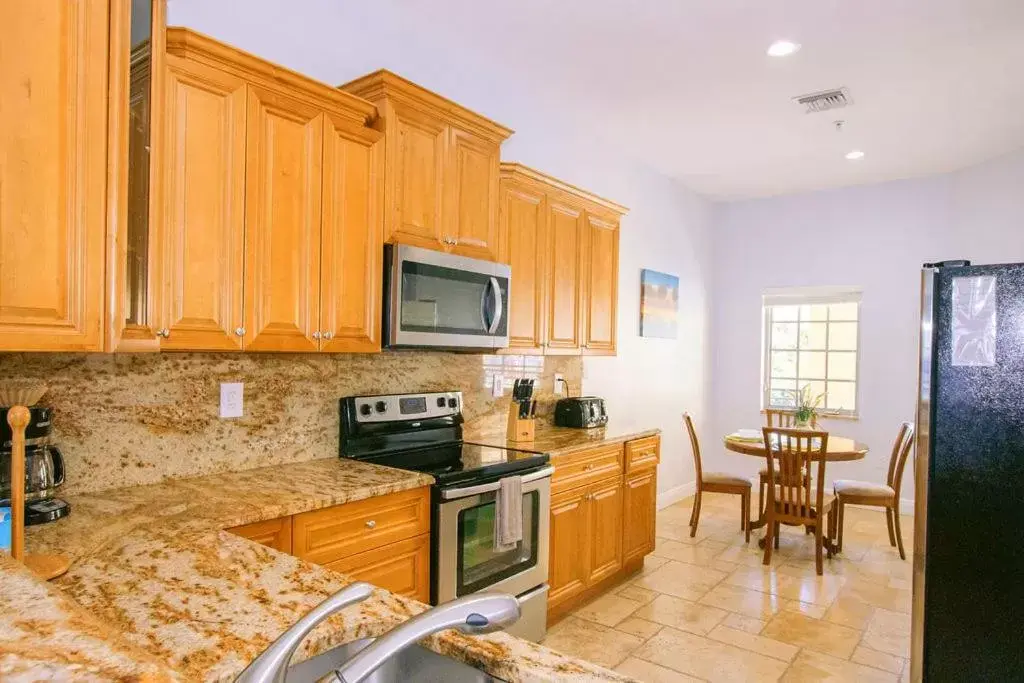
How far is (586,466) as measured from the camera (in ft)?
11.0

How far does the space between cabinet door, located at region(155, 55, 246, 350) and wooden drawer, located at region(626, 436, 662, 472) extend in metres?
2.41

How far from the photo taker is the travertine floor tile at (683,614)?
10.6 feet

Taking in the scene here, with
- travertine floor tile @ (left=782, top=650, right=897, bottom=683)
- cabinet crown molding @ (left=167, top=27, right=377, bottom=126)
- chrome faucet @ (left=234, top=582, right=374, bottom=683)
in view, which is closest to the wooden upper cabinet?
cabinet crown molding @ (left=167, top=27, right=377, bottom=126)

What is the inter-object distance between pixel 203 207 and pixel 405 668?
1.58 m

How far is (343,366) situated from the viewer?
2822mm

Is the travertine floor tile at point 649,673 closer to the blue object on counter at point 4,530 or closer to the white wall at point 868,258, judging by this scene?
the blue object on counter at point 4,530

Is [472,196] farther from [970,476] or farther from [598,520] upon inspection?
[970,476]

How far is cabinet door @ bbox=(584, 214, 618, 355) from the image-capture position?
3957 millimetres

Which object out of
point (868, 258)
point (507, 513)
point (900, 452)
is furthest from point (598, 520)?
point (868, 258)

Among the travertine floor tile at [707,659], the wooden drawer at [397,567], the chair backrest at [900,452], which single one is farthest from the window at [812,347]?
the wooden drawer at [397,567]

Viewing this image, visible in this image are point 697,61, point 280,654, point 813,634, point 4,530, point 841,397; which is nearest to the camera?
point 280,654

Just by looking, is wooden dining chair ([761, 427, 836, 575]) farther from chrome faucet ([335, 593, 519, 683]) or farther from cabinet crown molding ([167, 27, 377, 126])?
chrome faucet ([335, 593, 519, 683])

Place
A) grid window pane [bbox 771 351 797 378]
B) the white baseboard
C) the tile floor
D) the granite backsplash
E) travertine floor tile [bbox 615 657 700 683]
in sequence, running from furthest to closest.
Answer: grid window pane [bbox 771 351 797 378] < the white baseboard < the tile floor < travertine floor tile [bbox 615 657 700 683] < the granite backsplash

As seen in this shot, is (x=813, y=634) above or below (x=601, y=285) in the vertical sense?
below
